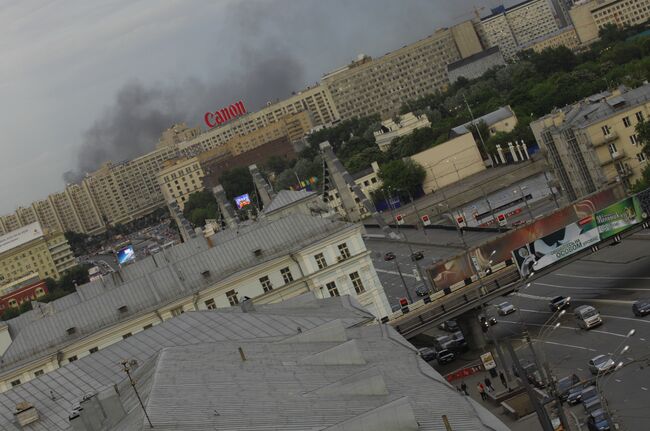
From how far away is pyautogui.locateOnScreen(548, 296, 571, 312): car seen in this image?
177 ft

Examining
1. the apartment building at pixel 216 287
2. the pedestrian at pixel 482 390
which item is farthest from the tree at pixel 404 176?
the pedestrian at pixel 482 390

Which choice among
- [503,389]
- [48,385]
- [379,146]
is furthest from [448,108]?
[48,385]

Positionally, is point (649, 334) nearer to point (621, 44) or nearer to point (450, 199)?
point (450, 199)

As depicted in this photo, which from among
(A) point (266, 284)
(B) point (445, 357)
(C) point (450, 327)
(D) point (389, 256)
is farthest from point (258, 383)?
(D) point (389, 256)

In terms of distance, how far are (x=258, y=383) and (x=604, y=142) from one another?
58579mm

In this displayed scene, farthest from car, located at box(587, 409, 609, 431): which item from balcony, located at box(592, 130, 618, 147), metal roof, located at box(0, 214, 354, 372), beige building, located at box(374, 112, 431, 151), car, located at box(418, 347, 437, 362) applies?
beige building, located at box(374, 112, 431, 151)

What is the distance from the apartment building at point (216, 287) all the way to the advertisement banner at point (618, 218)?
419 inches

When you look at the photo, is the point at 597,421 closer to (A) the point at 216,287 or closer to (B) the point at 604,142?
(A) the point at 216,287

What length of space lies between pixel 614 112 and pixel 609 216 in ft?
85.5

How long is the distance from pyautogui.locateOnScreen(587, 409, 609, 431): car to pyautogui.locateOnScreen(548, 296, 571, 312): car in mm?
17192

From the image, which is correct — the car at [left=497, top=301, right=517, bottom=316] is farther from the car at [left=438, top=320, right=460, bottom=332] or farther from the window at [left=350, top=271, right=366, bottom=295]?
the window at [left=350, top=271, right=366, bottom=295]

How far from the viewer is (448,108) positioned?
188 meters

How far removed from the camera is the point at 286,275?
189 ft

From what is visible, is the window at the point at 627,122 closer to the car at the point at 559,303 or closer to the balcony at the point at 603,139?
the balcony at the point at 603,139
